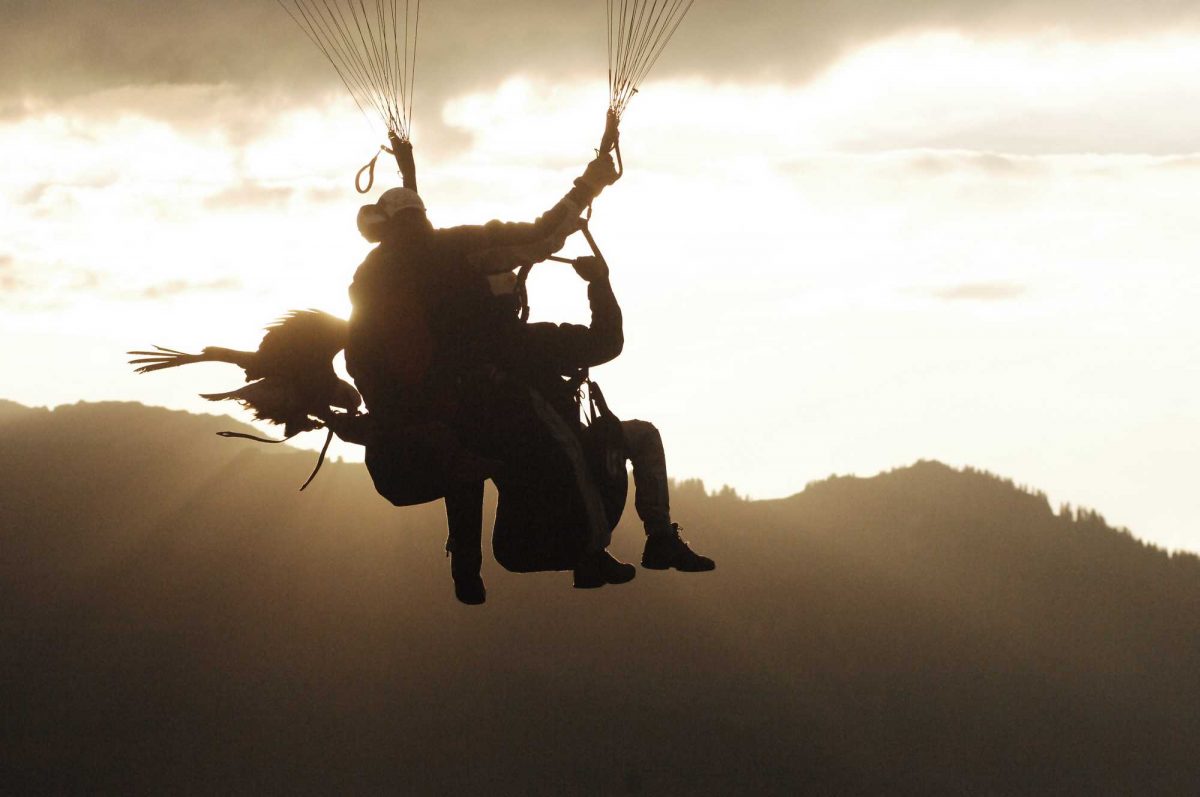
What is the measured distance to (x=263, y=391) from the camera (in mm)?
12922

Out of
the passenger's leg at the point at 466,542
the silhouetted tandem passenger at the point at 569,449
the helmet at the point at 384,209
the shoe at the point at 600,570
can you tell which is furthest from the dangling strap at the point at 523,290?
the shoe at the point at 600,570

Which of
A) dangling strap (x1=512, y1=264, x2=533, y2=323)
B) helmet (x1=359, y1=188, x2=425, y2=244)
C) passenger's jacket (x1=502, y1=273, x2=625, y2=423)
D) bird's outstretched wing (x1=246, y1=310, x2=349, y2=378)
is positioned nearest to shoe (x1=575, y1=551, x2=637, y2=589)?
passenger's jacket (x1=502, y1=273, x2=625, y2=423)

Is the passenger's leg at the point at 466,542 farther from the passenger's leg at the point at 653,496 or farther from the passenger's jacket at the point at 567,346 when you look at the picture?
the passenger's leg at the point at 653,496

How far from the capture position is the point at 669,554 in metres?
13.2

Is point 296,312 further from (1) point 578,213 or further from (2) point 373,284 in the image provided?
(1) point 578,213

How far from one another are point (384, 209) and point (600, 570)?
4.22m

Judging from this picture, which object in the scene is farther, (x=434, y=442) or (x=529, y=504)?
(x=529, y=504)

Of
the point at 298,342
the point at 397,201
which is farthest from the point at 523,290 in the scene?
the point at 298,342

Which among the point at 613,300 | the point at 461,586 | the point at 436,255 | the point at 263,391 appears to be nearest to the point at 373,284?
the point at 436,255

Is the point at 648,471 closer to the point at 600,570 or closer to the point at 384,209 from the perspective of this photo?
the point at 600,570

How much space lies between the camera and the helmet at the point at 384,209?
504 inches

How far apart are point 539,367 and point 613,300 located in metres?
1.03

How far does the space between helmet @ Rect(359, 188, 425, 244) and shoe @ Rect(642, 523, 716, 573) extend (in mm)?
4126

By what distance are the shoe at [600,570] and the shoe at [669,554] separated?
0.24 meters
